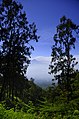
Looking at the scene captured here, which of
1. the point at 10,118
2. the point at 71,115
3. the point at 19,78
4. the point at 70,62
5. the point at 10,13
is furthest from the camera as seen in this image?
the point at 19,78

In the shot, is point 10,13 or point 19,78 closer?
point 10,13

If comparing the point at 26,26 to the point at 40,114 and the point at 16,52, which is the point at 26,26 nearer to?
the point at 16,52

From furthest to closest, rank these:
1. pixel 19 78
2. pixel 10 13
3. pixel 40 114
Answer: pixel 19 78, pixel 10 13, pixel 40 114

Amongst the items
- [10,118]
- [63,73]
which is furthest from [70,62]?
[10,118]

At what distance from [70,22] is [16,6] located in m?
7.33

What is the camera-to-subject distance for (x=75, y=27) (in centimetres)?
3438

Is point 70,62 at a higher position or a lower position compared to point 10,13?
lower

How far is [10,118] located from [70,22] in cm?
2951

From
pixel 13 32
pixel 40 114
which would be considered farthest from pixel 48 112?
pixel 13 32

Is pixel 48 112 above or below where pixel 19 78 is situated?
below

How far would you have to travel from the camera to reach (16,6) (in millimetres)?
29875

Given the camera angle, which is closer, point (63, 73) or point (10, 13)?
point (10, 13)

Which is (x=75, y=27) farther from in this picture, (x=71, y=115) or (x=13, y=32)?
(x=71, y=115)

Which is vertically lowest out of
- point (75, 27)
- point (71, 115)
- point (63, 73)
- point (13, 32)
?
point (71, 115)
